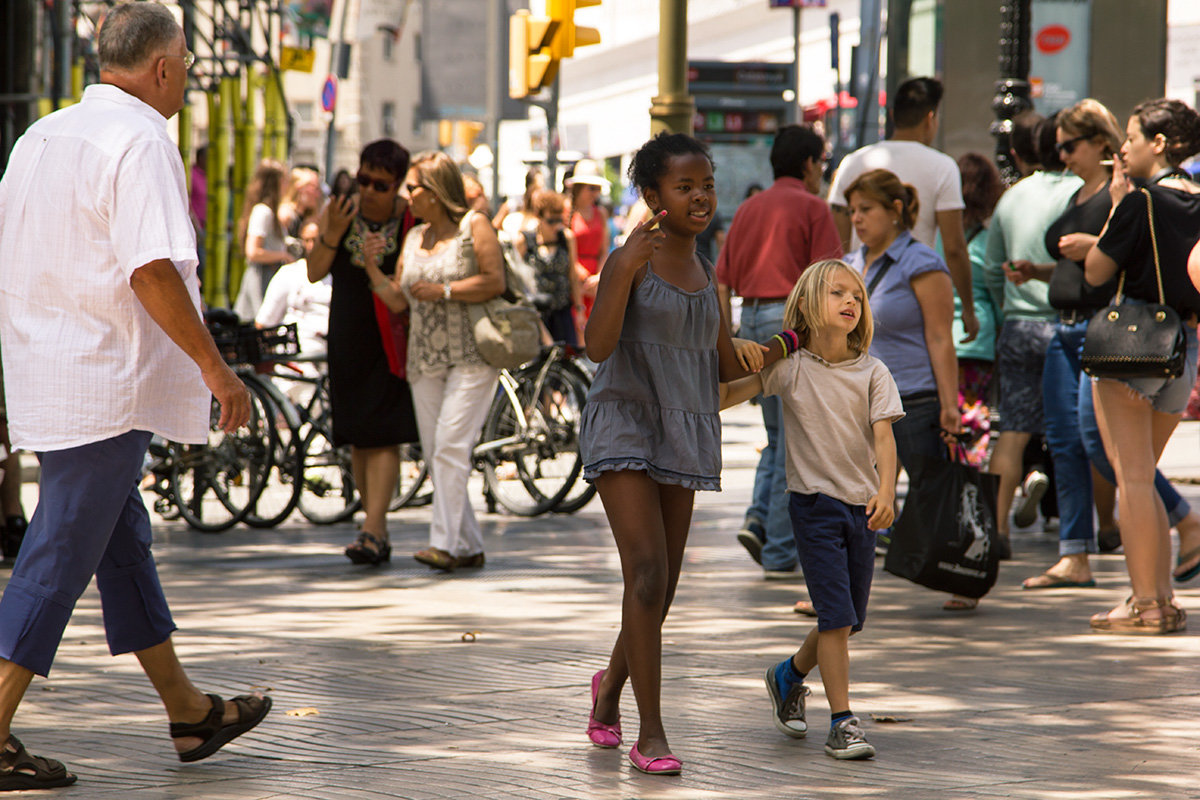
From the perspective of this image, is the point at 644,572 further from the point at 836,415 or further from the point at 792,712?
the point at 836,415

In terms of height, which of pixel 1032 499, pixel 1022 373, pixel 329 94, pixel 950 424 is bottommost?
pixel 1032 499

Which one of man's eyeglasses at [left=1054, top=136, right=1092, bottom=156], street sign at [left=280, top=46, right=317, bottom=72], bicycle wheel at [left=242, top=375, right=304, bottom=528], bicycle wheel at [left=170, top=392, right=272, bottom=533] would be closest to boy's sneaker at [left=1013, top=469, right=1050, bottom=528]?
man's eyeglasses at [left=1054, top=136, right=1092, bottom=156]

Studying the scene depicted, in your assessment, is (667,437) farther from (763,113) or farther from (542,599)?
(763,113)

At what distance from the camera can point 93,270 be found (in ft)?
16.0

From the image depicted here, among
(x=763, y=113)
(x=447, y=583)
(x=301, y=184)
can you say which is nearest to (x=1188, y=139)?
(x=447, y=583)

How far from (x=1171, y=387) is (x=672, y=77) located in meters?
3.71

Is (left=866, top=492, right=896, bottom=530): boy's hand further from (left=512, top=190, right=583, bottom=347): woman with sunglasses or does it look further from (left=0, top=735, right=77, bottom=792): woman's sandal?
(left=512, top=190, right=583, bottom=347): woman with sunglasses

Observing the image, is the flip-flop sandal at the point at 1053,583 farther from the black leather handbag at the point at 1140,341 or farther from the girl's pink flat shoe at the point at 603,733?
the girl's pink flat shoe at the point at 603,733

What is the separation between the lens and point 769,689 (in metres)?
5.55

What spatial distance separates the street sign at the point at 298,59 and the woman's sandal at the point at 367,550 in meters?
17.8

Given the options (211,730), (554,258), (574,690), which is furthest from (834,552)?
(554,258)

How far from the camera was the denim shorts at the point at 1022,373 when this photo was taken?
9055 mm

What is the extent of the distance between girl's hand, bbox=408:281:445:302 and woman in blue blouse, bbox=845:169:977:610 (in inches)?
85.2

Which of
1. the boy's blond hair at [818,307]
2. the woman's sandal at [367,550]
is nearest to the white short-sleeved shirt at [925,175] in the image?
the woman's sandal at [367,550]
